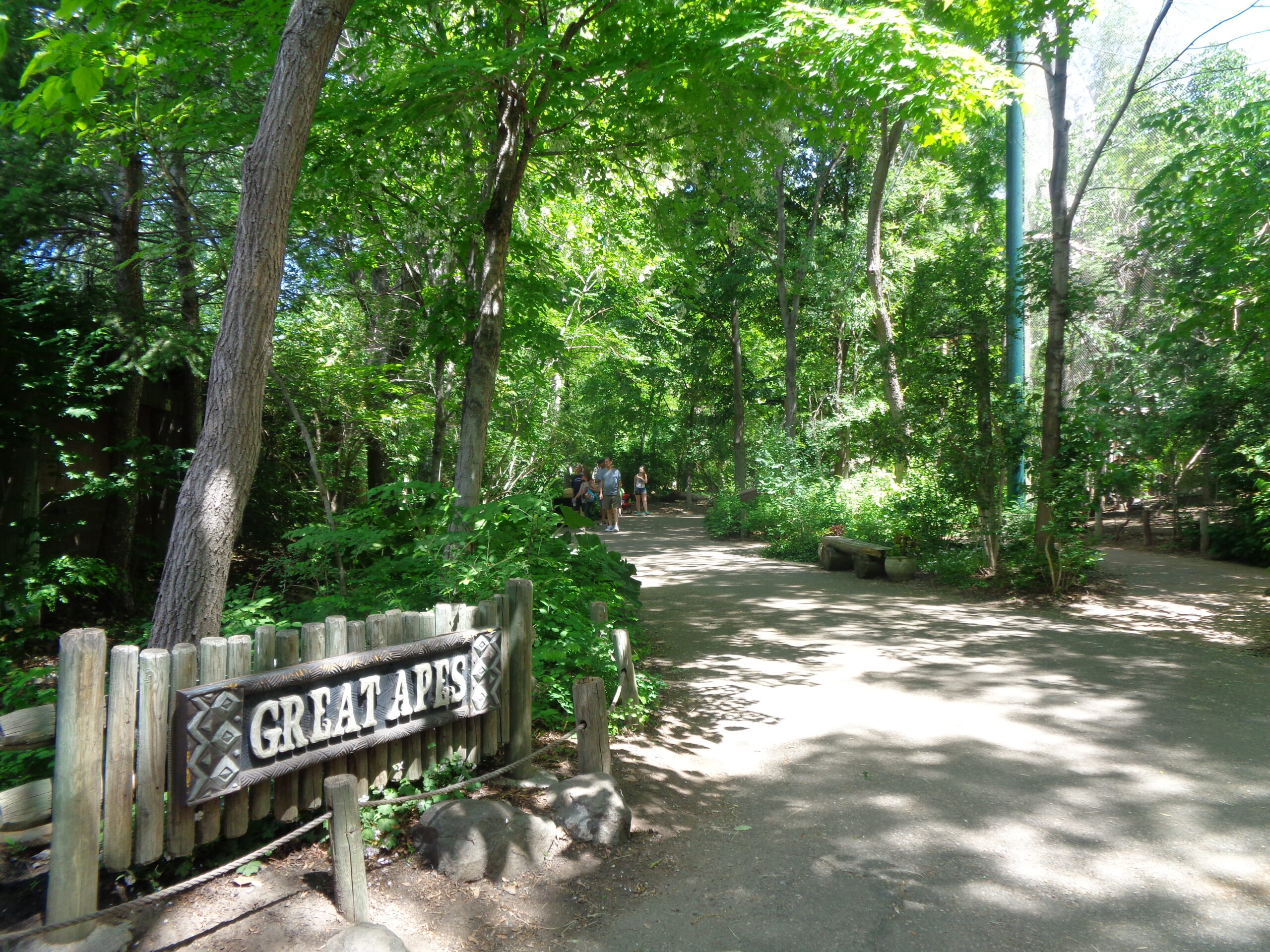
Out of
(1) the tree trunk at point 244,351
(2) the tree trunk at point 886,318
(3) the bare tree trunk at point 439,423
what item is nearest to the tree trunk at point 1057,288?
(2) the tree trunk at point 886,318

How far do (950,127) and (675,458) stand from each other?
98.8 ft

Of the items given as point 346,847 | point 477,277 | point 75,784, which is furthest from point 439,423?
point 75,784

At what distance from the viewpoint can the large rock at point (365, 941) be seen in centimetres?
292

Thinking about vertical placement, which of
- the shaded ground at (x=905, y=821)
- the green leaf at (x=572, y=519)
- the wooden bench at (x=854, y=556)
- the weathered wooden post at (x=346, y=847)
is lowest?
the shaded ground at (x=905, y=821)

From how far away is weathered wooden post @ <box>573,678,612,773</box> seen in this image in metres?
A: 4.52

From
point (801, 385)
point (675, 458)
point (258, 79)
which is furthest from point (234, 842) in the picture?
point (675, 458)

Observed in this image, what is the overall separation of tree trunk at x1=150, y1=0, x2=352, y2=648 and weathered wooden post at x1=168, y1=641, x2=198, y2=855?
978 millimetres

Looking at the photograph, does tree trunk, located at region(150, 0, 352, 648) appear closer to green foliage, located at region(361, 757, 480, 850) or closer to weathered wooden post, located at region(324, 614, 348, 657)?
weathered wooden post, located at region(324, 614, 348, 657)

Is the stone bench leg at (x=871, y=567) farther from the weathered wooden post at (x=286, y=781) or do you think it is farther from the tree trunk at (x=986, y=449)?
the weathered wooden post at (x=286, y=781)

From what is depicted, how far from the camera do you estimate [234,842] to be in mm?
3639

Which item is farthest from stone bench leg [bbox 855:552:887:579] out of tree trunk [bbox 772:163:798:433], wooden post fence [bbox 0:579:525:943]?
wooden post fence [bbox 0:579:525:943]

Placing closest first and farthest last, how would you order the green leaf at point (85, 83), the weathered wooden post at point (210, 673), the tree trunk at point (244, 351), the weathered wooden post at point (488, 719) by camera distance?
1. the weathered wooden post at point (210, 673)
2. the green leaf at point (85, 83)
3. the tree trunk at point (244, 351)
4. the weathered wooden post at point (488, 719)

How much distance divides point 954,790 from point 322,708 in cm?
365

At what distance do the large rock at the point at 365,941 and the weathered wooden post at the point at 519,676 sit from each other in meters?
1.56
